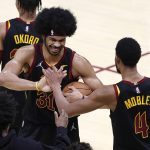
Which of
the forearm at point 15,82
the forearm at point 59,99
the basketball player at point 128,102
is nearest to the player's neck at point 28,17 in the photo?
the forearm at point 15,82

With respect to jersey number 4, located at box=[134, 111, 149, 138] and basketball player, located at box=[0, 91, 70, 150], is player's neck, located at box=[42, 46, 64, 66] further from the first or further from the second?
basketball player, located at box=[0, 91, 70, 150]

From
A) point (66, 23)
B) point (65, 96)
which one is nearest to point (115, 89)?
point (65, 96)

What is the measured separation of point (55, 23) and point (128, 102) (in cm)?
110

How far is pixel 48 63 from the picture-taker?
17.4ft

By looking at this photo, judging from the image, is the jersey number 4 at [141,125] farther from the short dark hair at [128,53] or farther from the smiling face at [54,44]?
the smiling face at [54,44]

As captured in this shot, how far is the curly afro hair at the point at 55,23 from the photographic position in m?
5.24

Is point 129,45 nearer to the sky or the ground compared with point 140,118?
nearer to the sky

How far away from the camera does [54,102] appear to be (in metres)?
5.25

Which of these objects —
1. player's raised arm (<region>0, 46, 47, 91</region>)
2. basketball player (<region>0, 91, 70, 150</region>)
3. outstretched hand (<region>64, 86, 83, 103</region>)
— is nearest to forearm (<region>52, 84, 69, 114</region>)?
outstretched hand (<region>64, 86, 83, 103</region>)

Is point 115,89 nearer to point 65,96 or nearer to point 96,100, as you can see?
point 96,100

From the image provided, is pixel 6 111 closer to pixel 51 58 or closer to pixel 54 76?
pixel 54 76

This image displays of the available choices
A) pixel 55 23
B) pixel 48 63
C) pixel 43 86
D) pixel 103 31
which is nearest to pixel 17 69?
pixel 48 63

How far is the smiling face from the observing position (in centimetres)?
519

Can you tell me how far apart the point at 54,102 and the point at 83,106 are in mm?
540
